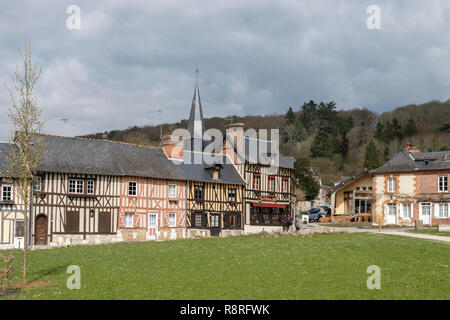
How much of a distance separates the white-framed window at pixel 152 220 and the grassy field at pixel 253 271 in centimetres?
887

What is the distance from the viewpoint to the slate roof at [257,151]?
3781cm

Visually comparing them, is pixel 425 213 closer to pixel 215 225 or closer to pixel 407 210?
pixel 407 210

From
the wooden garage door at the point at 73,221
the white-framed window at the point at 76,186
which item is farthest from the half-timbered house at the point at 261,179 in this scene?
the wooden garage door at the point at 73,221

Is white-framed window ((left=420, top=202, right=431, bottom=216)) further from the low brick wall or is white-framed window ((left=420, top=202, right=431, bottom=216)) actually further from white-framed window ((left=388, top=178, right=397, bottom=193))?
the low brick wall

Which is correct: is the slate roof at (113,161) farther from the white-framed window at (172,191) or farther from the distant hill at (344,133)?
the distant hill at (344,133)

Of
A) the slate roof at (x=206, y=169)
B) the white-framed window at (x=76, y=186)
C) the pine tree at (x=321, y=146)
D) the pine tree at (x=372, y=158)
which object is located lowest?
the white-framed window at (x=76, y=186)

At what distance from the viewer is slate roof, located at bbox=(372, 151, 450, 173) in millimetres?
36031

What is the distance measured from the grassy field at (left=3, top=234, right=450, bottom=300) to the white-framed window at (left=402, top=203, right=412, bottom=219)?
48.2ft

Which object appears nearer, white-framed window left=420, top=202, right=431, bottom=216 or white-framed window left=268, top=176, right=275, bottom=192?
white-framed window left=420, top=202, right=431, bottom=216

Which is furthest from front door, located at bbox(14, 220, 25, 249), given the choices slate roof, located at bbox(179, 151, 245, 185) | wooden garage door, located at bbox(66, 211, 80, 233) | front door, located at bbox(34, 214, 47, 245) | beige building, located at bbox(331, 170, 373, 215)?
beige building, located at bbox(331, 170, 373, 215)

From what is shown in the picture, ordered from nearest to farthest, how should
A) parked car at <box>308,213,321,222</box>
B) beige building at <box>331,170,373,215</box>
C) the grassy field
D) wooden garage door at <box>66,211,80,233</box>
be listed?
the grassy field < wooden garage door at <box>66,211,80,233</box> < beige building at <box>331,170,373,215</box> < parked car at <box>308,213,321,222</box>

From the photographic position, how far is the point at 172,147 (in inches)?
1391

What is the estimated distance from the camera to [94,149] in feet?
104
